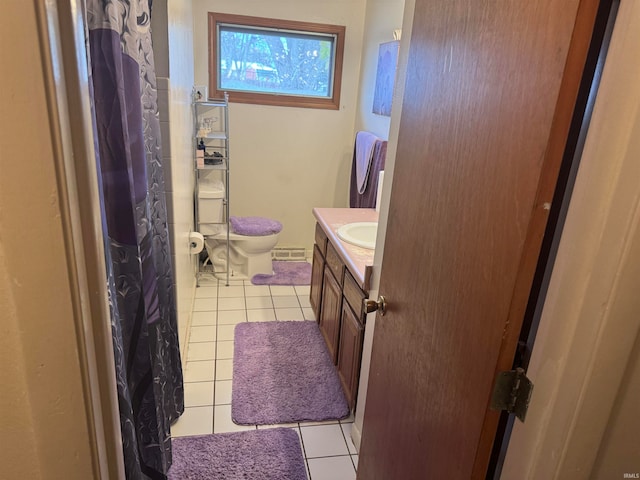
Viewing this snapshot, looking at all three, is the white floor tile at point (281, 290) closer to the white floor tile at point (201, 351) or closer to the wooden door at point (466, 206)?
the white floor tile at point (201, 351)

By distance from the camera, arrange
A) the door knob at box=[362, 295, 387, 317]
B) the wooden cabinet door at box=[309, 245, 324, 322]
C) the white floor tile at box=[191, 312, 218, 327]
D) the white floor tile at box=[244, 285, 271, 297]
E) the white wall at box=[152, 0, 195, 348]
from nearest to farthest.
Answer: the door knob at box=[362, 295, 387, 317], the white wall at box=[152, 0, 195, 348], the wooden cabinet door at box=[309, 245, 324, 322], the white floor tile at box=[191, 312, 218, 327], the white floor tile at box=[244, 285, 271, 297]

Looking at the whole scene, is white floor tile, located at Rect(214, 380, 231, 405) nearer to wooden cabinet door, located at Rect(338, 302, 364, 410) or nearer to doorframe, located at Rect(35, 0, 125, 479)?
wooden cabinet door, located at Rect(338, 302, 364, 410)

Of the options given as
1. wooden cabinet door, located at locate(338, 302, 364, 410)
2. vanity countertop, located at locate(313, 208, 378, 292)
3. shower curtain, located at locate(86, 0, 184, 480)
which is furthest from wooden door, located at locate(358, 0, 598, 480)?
shower curtain, located at locate(86, 0, 184, 480)

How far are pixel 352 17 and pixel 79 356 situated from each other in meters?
3.70

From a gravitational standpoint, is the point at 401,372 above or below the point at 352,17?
below

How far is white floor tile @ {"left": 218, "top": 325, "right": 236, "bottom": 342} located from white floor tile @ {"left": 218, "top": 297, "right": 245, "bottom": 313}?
0.23 meters

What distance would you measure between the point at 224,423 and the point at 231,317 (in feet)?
3.43

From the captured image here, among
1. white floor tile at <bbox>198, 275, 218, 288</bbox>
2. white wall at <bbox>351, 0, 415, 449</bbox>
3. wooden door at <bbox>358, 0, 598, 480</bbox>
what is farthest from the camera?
white floor tile at <bbox>198, 275, 218, 288</bbox>

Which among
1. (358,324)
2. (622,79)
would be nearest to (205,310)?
(358,324)

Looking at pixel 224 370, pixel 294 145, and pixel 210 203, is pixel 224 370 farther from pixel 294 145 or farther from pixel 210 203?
pixel 294 145

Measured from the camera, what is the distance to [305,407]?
7.23 feet

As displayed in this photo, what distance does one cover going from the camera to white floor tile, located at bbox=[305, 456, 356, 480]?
6.01 feet

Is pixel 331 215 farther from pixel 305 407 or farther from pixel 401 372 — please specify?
pixel 401 372

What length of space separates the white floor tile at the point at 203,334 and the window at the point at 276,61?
1915 millimetres
